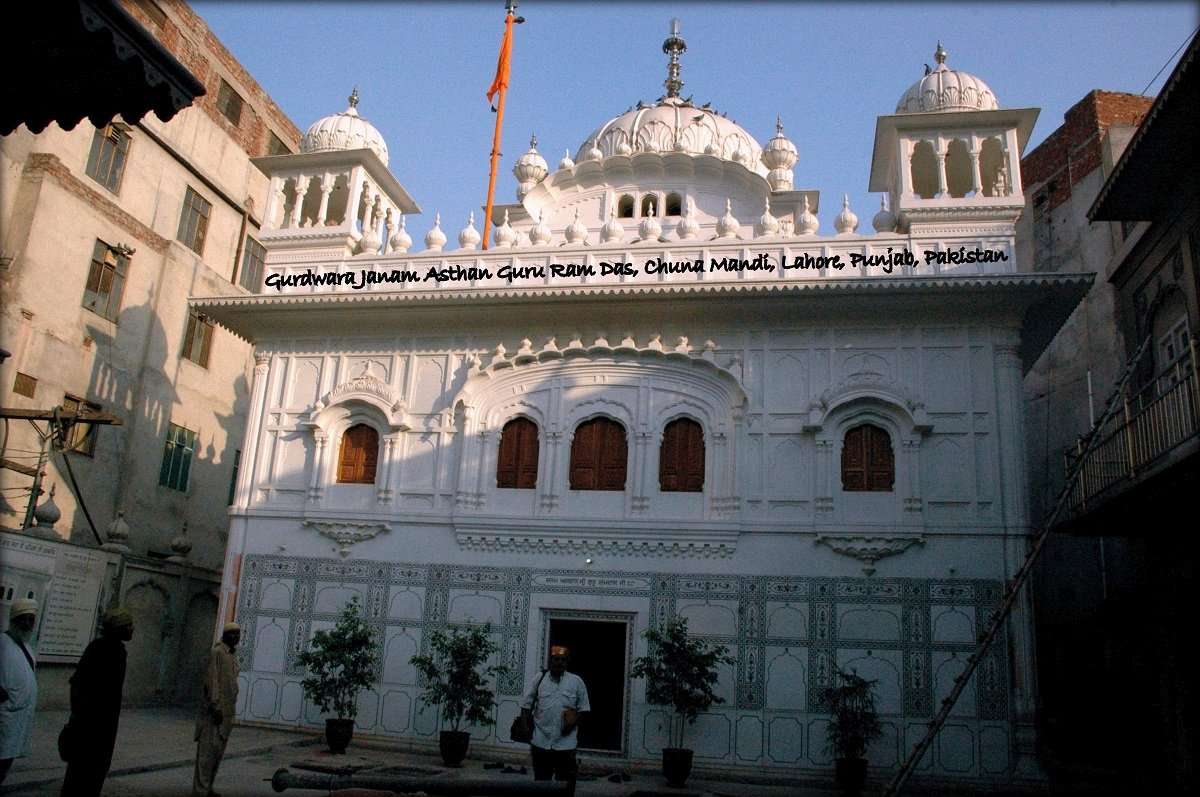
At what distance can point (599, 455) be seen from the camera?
14109 mm

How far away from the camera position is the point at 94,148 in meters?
18.4

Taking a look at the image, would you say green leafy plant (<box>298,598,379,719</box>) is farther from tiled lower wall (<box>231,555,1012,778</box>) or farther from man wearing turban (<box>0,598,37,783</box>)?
man wearing turban (<box>0,598,37,783</box>)

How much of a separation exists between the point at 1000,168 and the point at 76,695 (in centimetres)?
1411

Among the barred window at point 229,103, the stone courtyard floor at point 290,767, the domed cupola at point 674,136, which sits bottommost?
the stone courtyard floor at point 290,767

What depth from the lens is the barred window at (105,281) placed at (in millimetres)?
18203

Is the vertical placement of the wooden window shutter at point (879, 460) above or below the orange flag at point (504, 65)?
below

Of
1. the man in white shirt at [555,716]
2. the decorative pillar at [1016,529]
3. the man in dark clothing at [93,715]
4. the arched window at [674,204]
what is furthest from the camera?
the arched window at [674,204]

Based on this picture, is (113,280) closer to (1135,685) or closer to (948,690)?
(948,690)

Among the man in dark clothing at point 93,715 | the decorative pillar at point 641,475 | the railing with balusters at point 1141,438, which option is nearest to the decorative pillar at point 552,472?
the decorative pillar at point 641,475

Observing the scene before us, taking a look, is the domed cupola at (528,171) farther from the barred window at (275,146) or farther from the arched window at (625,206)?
the barred window at (275,146)

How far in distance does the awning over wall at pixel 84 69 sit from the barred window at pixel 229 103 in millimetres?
19708

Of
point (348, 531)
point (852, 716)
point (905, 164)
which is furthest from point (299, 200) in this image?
point (852, 716)

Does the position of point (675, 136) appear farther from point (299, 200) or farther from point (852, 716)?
point (852, 716)

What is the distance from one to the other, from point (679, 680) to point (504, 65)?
1381cm
